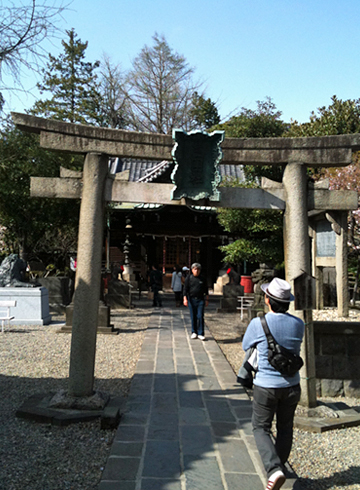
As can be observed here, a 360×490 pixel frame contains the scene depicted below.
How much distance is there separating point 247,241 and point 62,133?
32.0ft

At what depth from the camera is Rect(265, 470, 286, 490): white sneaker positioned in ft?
8.96

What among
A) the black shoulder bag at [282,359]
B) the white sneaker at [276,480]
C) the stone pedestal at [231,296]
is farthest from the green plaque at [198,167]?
the stone pedestal at [231,296]

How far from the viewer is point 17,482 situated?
3.17m

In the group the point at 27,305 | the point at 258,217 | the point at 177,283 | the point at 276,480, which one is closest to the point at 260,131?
the point at 258,217

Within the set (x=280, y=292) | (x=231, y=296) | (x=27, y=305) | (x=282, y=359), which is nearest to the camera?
(x=282, y=359)

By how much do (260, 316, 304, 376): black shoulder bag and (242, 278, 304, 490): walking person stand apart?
0.11 ft

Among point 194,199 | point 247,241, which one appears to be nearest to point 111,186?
point 194,199

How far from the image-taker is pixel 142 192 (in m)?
5.00

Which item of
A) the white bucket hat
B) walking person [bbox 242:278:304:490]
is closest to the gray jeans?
walking person [bbox 242:278:304:490]

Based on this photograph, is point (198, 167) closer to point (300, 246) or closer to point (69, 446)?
point (300, 246)

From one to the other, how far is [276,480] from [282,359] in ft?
2.64

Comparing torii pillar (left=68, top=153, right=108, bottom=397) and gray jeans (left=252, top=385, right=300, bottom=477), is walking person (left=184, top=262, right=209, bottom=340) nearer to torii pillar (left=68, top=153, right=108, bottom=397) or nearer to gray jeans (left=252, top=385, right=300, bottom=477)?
torii pillar (left=68, top=153, right=108, bottom=397)

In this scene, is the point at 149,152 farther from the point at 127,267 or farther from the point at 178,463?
the point at 127,267

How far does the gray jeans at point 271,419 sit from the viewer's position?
288 cm
